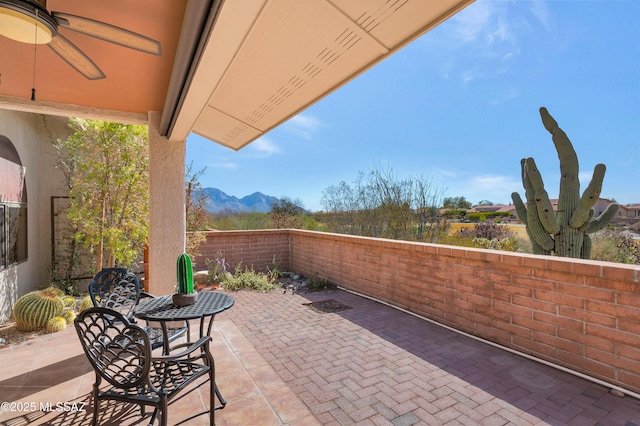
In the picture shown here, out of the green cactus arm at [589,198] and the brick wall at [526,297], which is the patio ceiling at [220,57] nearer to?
the brick wall at [526,297]

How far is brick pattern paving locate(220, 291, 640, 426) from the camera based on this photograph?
87.4 inches

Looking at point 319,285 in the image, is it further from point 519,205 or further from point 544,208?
point 519,205

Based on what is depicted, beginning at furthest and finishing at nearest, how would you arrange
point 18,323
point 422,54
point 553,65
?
point 553,65
point 422,54
point 18,323

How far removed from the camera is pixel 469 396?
8.06 feet

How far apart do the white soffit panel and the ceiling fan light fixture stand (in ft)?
3.13

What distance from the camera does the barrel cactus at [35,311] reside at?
4000 mm

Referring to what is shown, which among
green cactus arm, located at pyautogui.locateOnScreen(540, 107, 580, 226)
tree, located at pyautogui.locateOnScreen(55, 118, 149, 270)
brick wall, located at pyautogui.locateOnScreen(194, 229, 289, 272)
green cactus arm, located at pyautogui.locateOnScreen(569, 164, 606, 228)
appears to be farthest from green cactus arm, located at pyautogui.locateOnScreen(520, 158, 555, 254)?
tree, located at pyautogui.locateOnScreen(55, 118, 149, 270)

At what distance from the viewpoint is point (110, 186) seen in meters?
5.45

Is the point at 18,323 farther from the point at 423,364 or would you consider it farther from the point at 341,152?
the point at 341,152

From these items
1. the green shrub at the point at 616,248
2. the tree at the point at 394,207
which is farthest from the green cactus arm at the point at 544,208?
the green shrub at the point at 616,248

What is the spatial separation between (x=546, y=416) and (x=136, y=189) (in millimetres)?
6300

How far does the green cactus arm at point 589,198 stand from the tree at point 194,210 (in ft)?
23.4

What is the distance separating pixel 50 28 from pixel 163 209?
213 cm

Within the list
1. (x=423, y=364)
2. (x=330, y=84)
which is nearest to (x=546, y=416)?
(x=423, y=364)
